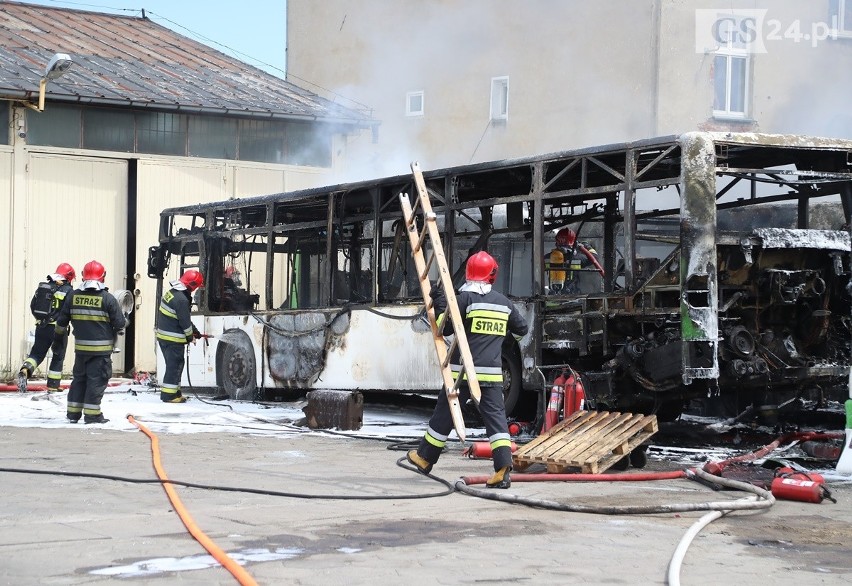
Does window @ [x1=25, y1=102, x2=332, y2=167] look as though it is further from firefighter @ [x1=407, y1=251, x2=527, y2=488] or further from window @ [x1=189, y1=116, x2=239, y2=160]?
firefighter @ [x1=407, y1=251, x2=527, y2=488]

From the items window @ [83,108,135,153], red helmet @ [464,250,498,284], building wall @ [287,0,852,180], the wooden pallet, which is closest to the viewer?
red helmet @ [464,250,498,284]

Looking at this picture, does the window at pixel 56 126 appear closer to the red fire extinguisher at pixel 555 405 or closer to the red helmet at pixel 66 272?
the red helmet at pixel 66 272

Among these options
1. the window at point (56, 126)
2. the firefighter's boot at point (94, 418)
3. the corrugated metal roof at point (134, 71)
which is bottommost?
the firefighter's boot at point (94, 418)

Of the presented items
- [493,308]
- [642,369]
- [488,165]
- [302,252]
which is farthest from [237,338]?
[493,308]

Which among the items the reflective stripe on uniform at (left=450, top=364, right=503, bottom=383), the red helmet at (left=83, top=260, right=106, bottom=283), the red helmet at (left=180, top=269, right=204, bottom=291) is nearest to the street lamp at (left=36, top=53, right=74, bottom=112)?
the red helmet at (left=180, top=269, right=204, bottom=291)

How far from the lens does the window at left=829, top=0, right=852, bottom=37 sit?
28.5 meters

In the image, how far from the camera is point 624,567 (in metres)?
5.99

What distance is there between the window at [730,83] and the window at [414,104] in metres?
6.83

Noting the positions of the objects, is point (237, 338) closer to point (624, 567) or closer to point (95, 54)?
point (95, 54)

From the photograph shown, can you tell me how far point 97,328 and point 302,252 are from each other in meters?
4.03

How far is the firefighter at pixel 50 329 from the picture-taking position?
58.7 ft

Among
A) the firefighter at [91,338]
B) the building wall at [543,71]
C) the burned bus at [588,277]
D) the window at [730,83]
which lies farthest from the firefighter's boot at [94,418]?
the window at [730,83]

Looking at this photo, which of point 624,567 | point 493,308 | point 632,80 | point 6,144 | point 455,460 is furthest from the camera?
point 632,80

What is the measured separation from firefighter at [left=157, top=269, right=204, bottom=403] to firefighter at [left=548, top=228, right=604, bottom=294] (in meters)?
4.68
